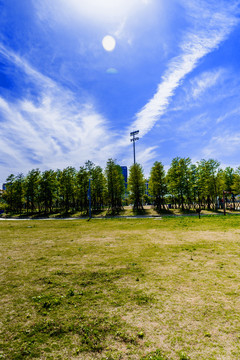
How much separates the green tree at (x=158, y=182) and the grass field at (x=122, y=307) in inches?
1650

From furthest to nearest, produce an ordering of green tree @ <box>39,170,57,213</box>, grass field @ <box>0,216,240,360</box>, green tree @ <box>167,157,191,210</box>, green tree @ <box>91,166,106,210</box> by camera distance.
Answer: green tree @ <box>39,170,57,213</box> < green tree @ <box>91,166,106,210</box> < green tree @ <box>167,157,191,210</box> < grass field @ <box>0,216,240,360</box>

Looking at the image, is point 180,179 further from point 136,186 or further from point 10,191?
point 10,191

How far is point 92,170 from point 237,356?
180 feet

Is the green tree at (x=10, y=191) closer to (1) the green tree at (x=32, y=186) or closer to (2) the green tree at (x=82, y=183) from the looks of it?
(1) the green tree at (x=32, y=186)

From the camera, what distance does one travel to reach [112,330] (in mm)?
4629

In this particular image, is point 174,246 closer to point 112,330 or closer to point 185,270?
point 185,270

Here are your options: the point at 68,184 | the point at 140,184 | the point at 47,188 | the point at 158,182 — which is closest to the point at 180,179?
the point at 158,182

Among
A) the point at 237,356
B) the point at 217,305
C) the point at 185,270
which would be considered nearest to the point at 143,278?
the point at 185,270

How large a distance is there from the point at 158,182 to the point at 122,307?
48.6 meters

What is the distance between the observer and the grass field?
161 inches

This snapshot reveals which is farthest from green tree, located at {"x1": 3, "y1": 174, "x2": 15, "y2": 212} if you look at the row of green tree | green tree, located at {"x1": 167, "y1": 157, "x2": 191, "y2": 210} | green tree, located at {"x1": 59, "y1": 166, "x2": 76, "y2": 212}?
green tree, located at {"x1": 167, "y1": 157, "x2": 191, "y2": 210}

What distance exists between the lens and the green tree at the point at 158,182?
52000 millimetres

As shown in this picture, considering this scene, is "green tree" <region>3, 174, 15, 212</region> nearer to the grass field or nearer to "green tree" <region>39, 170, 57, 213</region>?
"green tree" <region>39, 170, 57, 213</region>

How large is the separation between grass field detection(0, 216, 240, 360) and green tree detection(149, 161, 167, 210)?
4192 centimetres
